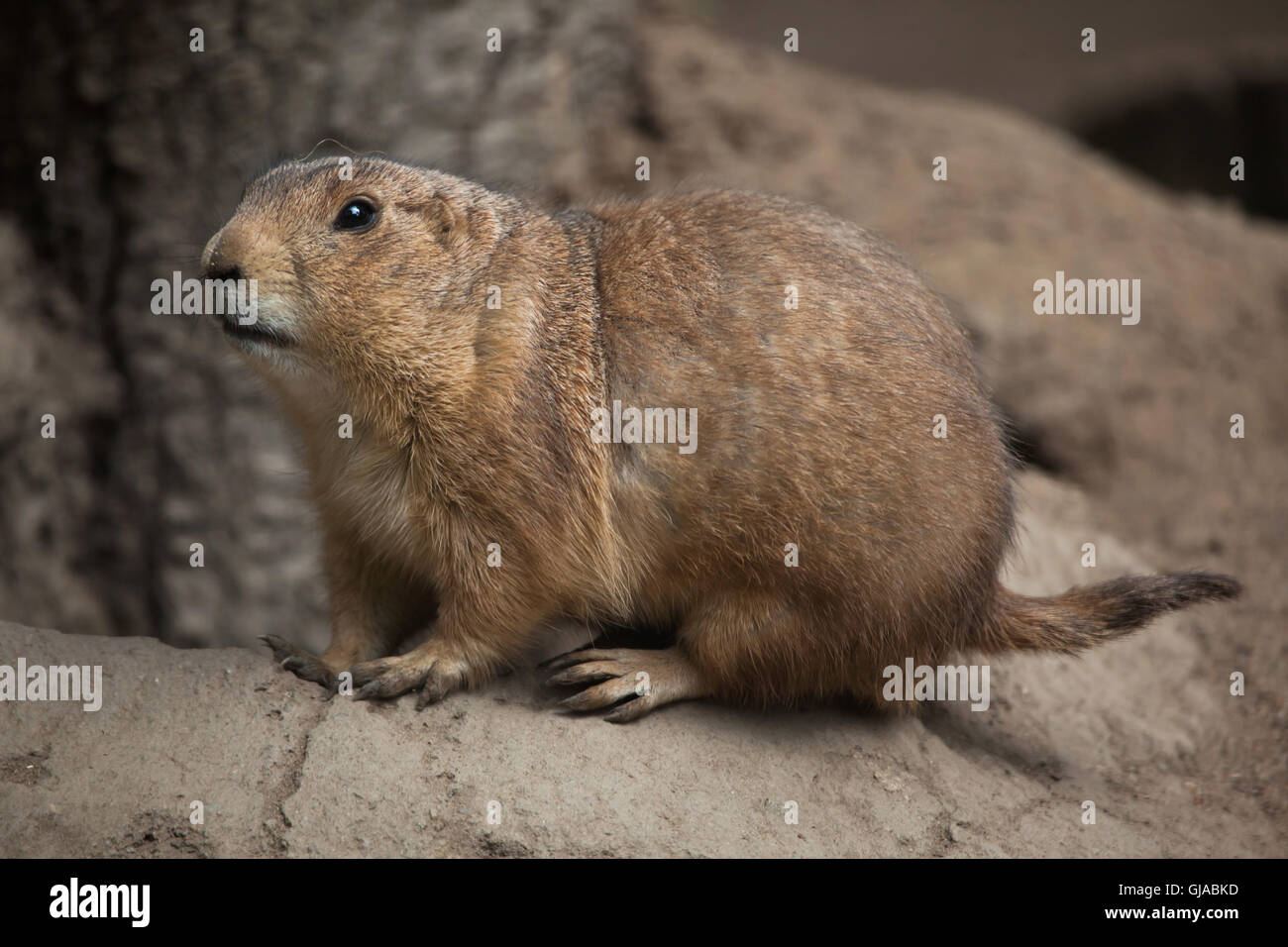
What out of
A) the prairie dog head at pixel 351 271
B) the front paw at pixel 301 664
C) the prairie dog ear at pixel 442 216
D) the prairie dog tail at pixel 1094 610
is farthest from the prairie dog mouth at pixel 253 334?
the prairie dog tail at pixel 1094 610

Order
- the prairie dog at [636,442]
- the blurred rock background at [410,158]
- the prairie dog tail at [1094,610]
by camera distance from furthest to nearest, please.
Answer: the blurred rock background at [410,158]
the prairie dog tail at [1094,610]
the prairie dog at [636,442]

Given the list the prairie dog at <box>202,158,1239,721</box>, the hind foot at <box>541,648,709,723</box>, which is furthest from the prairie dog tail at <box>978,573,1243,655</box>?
the hind foot at <box>541,648,709,723</box>

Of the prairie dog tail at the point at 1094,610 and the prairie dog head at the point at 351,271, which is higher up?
the prairie dog head at the point at 351,271

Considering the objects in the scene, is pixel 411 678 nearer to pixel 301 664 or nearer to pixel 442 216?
pixel 301 664

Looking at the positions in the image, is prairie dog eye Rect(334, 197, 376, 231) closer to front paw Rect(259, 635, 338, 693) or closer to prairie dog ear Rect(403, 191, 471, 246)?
prairie dog ear Rect(403, 191, 471, 246)

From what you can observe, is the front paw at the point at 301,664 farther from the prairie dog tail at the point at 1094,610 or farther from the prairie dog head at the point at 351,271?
the prairie dog tail at the point at 1094,610

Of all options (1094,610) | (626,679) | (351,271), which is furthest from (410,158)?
(1094,610)

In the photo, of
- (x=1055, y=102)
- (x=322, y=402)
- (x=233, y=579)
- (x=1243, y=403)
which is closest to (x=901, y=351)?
(x=322, y=402)

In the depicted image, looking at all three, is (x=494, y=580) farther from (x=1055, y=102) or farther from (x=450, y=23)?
(x=1055, y=102)
